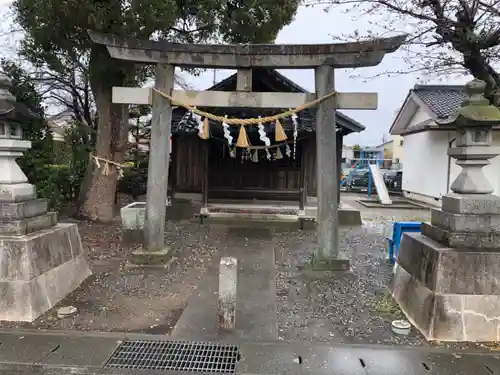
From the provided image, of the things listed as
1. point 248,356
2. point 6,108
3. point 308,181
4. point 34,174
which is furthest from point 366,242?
point 34,174

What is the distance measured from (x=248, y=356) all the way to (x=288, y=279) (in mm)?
2746

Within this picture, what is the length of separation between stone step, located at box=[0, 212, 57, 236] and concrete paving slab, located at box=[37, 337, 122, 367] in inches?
66.0

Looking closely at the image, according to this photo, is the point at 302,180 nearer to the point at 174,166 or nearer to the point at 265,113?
the point at 265,113

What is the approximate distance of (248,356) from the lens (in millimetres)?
3928

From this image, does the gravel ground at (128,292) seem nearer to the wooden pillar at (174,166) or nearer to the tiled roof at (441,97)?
the wooden pillar at (174,166)

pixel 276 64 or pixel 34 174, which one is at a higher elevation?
pixel 276 64

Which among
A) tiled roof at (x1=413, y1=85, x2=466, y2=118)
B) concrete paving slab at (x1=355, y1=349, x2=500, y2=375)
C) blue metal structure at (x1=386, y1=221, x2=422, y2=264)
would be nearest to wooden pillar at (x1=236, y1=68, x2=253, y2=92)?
blue metal structure at (x1=386, y1=221, x2=422, y2=264)

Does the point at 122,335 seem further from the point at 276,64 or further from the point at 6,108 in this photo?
the point at 276,64

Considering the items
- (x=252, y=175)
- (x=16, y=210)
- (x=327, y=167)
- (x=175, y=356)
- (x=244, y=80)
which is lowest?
(x=175, y=356)

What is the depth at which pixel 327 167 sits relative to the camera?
22.4ft

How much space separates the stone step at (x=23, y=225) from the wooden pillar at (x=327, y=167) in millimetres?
4586

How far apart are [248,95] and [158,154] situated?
6.60 ft

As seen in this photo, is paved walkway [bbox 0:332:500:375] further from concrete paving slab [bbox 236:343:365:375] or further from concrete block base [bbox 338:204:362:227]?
concrete block base [bbox 338:204:362:227]

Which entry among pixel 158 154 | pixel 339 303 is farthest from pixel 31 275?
pixel 339 303
